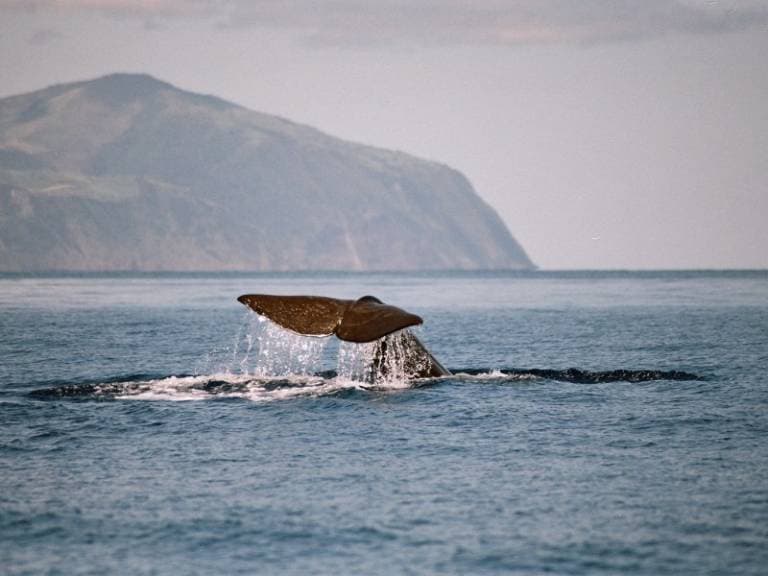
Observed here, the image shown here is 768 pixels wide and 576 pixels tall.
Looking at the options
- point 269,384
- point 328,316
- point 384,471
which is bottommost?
point 384,471

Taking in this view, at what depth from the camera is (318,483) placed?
13.9 metres

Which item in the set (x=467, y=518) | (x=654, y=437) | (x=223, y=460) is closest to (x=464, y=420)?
(x=654, y=437)

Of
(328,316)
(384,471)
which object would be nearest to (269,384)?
(328,316)

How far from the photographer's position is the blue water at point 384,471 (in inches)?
440

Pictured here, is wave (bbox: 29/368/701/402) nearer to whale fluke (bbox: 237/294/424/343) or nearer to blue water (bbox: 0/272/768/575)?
blue water (bbox: 0/272/768/575)

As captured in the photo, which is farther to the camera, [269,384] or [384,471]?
[269,384]

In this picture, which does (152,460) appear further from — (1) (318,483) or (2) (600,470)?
(2) (600,470)

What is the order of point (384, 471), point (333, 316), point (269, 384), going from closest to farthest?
point (384, 471)
point (333, 316)
point (269, 384)

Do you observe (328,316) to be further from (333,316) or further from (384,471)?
(384,471)

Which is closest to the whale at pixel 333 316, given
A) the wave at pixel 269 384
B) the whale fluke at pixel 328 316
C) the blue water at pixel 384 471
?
the whale fluke at pixel 328 316

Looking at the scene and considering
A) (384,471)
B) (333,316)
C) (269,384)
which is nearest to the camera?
(384,471)

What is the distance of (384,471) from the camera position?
571 inches

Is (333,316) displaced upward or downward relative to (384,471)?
upward

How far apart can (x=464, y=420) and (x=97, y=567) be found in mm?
8193
